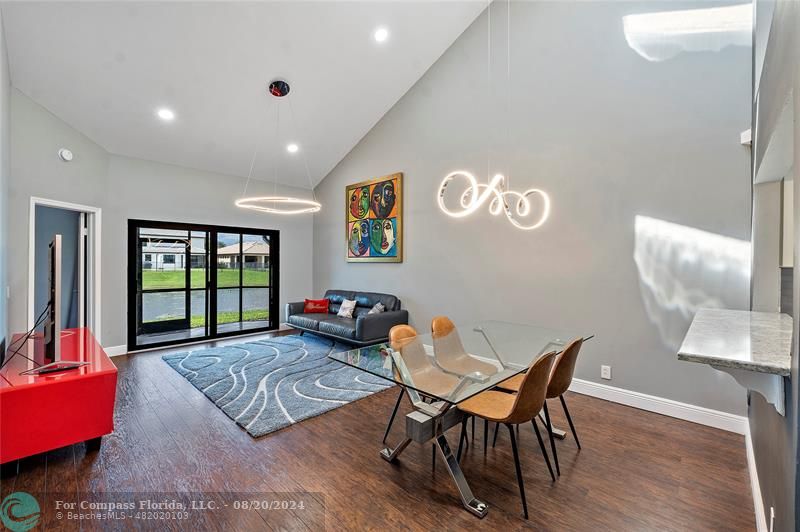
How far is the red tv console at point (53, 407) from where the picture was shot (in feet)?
6.99

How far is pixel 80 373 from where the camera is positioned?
7.84 ft

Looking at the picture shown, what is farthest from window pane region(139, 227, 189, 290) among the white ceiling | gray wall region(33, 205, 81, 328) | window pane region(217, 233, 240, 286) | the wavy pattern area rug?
the wavy pattern area rug

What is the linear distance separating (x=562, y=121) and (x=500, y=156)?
29.3 inches

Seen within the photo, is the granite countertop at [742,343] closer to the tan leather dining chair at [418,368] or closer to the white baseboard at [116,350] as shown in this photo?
the tan leather dining chair at [418,368]

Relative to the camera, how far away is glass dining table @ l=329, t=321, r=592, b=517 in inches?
78.4

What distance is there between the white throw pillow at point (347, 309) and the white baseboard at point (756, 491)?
15.1 ft

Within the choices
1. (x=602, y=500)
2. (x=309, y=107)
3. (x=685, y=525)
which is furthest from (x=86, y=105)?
(x=685, y=525)

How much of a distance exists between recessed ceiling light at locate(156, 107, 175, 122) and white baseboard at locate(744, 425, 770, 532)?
6273 millimetres

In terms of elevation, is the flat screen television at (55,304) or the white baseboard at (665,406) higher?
the flat screen television at (55,304)

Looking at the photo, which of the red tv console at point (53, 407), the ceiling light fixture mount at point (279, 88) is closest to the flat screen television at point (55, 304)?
the red tv console at point (53, 407)

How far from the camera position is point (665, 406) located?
3109 millimetres

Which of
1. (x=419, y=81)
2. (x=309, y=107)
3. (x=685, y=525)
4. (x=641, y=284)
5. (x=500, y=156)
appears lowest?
(x=685, y=525)

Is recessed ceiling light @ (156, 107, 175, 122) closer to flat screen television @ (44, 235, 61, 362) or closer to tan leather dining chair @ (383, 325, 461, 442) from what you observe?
flat screen television @ (44, 235, 61, 362)

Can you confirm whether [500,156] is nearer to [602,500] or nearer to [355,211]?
[355,211]
